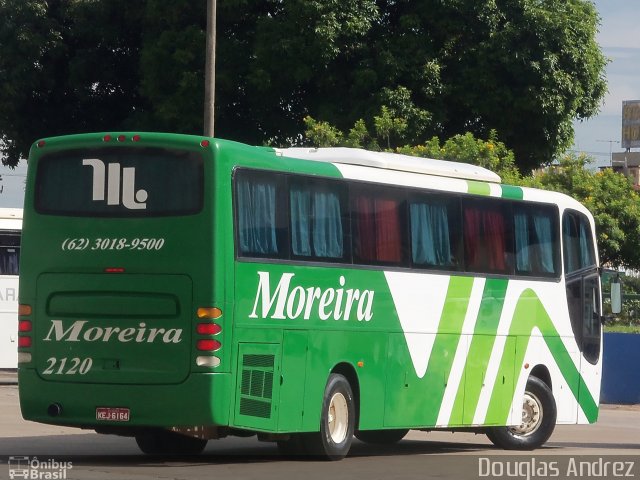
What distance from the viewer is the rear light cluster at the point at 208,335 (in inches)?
521

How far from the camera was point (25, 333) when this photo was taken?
14000 millimetres

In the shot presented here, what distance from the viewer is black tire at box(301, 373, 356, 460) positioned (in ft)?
48.2

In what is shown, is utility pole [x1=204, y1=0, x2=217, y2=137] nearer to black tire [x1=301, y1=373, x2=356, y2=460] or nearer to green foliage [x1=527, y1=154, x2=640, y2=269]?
black tire [x1=301, y1=373, x2=356, y2=460]

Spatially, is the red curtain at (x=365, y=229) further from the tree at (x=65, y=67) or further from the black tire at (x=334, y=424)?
the tree at (x=65, y=67)

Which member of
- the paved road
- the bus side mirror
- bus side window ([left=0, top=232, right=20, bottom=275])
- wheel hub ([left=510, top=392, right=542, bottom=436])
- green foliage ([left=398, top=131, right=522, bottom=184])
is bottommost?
the paved road

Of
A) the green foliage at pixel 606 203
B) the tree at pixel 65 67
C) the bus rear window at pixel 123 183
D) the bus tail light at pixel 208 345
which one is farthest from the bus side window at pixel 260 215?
the green foliage at pixel 606 203

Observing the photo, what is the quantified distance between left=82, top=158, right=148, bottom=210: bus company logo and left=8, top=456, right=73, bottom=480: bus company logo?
2.62 metres

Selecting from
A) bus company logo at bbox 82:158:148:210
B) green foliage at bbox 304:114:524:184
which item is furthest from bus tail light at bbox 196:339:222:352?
green foliage at bbox 304:114:524:184

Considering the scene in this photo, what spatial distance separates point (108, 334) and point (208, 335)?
106 cm

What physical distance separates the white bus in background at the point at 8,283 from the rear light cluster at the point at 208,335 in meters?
16.5

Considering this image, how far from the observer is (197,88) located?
35250 millimetres

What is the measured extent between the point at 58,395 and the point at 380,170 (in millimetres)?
Answer: 4618

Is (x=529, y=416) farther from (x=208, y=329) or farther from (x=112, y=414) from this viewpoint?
(x=112, y=414)

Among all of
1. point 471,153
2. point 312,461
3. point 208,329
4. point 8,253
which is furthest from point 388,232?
point 8,253
